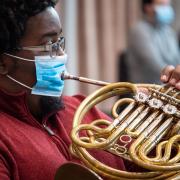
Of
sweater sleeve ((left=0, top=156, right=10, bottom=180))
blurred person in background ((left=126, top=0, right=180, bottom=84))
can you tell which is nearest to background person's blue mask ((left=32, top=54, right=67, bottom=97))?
sweater sleeve ((left=0, top=156, right=10, bottom=180))

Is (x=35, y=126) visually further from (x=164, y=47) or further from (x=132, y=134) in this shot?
(x=164, y=47)

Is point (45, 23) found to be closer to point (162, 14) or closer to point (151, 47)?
point (151, 47)

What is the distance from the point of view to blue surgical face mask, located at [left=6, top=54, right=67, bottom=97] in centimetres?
168

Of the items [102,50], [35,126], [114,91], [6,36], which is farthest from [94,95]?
[102,50]

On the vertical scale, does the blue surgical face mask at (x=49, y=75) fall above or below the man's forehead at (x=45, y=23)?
below

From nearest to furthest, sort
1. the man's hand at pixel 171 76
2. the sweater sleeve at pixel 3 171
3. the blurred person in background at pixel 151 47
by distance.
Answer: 1. the sweater sleeve at pixel 3 171
2. the man's hand at pixel 171 76
3. the blurred person in background at pixel 151 47

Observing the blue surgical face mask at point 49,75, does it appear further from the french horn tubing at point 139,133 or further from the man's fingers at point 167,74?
the man's fingers at point 167,74

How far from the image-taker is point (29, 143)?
160 centimetres

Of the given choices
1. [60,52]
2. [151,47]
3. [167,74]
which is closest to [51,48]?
[60,52]

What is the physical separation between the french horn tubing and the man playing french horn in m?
0.01

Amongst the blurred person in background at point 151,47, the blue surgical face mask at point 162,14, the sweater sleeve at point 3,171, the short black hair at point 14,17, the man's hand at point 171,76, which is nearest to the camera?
the sweater sleeve at point 3,171

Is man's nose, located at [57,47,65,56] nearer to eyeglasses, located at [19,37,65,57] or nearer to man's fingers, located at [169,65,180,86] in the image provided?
eyeglasses, located at [19,37,65,57]

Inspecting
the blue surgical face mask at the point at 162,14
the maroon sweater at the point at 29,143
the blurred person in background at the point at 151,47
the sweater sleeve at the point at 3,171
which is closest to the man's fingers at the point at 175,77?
the maroon sweater at the point at 29,143

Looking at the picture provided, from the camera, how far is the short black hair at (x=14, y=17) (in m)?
1.60
